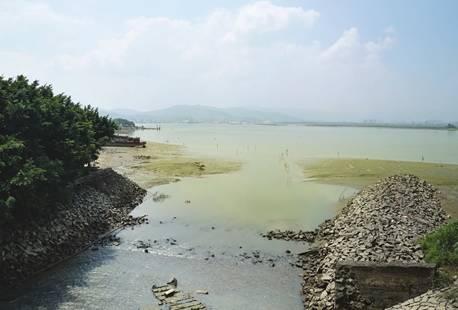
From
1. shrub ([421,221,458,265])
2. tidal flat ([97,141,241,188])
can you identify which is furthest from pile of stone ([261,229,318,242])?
tidal flat ([97,141,241,188])

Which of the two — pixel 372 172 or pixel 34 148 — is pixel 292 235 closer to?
pixel 34 148

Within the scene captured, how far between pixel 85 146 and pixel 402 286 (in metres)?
19.5

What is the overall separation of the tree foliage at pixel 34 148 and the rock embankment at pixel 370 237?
11.6 metres

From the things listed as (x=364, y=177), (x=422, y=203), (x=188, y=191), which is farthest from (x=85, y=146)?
(x=364, y=177)

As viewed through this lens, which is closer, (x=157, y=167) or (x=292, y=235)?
(x=292, y=235)

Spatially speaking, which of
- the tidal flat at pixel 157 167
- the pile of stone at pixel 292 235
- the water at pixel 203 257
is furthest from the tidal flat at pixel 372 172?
the pile of stone at pixel 292 235

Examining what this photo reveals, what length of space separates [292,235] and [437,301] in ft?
40.1

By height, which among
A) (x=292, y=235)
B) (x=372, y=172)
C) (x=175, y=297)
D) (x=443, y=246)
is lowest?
(x=175, y=297)

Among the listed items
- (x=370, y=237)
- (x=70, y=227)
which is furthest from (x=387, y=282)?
(x=70, y=227)

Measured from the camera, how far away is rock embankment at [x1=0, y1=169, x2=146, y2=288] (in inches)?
626

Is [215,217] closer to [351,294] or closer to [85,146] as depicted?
[85,146]

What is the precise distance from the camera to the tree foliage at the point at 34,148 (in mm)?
16375

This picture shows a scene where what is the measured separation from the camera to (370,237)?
16828 mm

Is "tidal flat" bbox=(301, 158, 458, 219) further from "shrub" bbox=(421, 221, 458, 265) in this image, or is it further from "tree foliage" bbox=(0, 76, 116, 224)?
"tree foliage" bbox=(0, 76, 116, 224)
